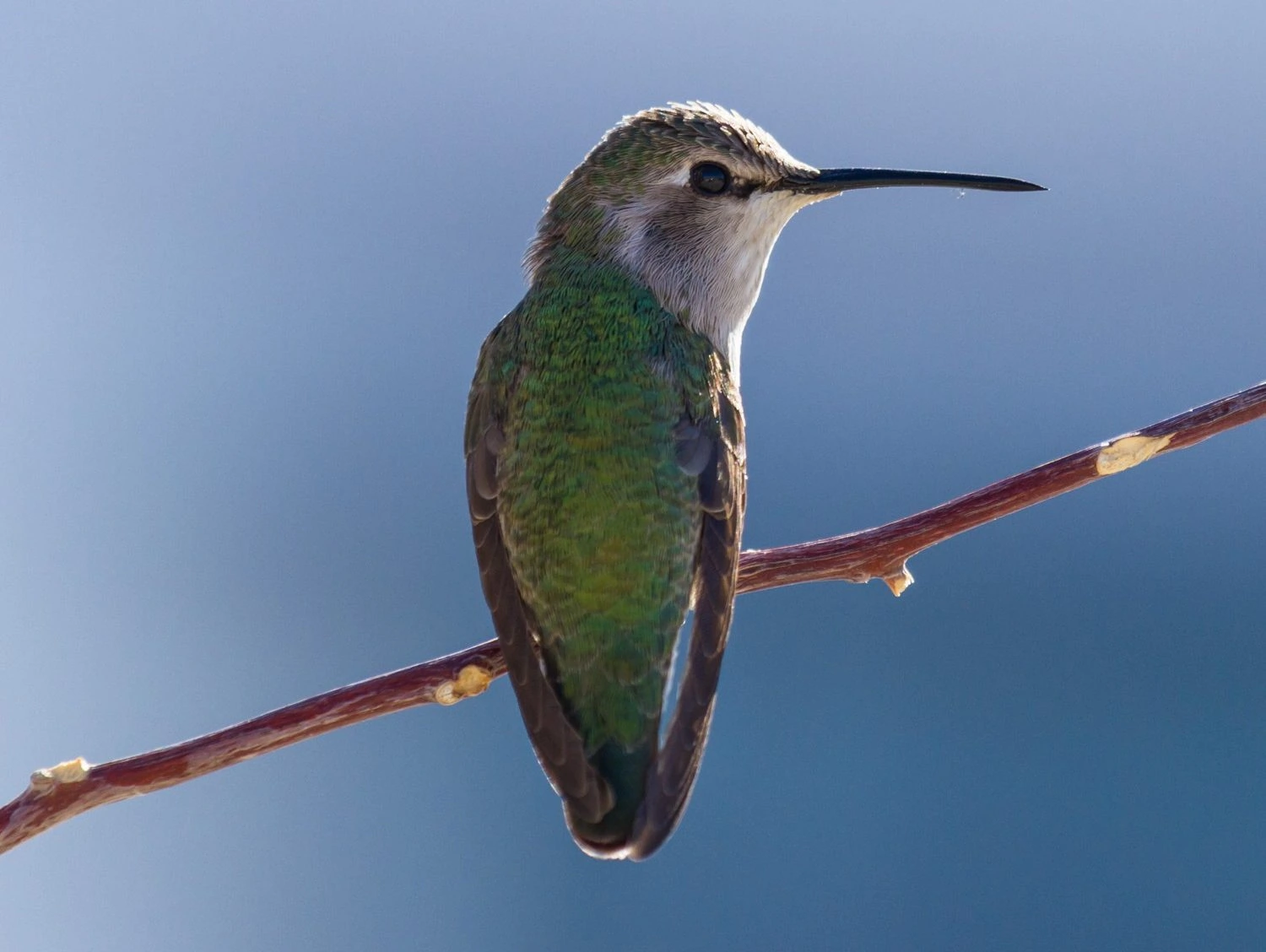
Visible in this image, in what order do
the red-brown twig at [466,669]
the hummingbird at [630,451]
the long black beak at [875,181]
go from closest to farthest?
the red-brown twig at [466,669]
the hummingbird at [630,451]
the long black beak at [875,181]

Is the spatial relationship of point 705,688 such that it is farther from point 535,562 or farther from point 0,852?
point 0,852

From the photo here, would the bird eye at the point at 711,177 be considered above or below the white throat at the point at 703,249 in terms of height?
above

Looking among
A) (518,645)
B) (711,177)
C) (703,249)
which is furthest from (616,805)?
(711,177)

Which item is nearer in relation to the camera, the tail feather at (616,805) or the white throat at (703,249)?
the tail feather at (616,805)

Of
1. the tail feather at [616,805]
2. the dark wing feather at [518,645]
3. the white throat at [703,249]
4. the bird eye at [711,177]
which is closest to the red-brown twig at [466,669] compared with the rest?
the dark wing feather at [518,645]

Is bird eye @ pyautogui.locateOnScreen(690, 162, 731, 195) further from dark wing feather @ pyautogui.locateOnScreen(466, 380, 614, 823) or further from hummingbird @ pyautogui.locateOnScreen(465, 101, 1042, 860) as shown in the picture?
dark wing feather @ pyautogui.locateOnScreen(466, 380, 614, 823)

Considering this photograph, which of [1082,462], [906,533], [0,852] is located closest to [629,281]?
[906,533]

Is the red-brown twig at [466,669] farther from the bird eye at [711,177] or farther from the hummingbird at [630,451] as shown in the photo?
the bird eye at [711,177]
